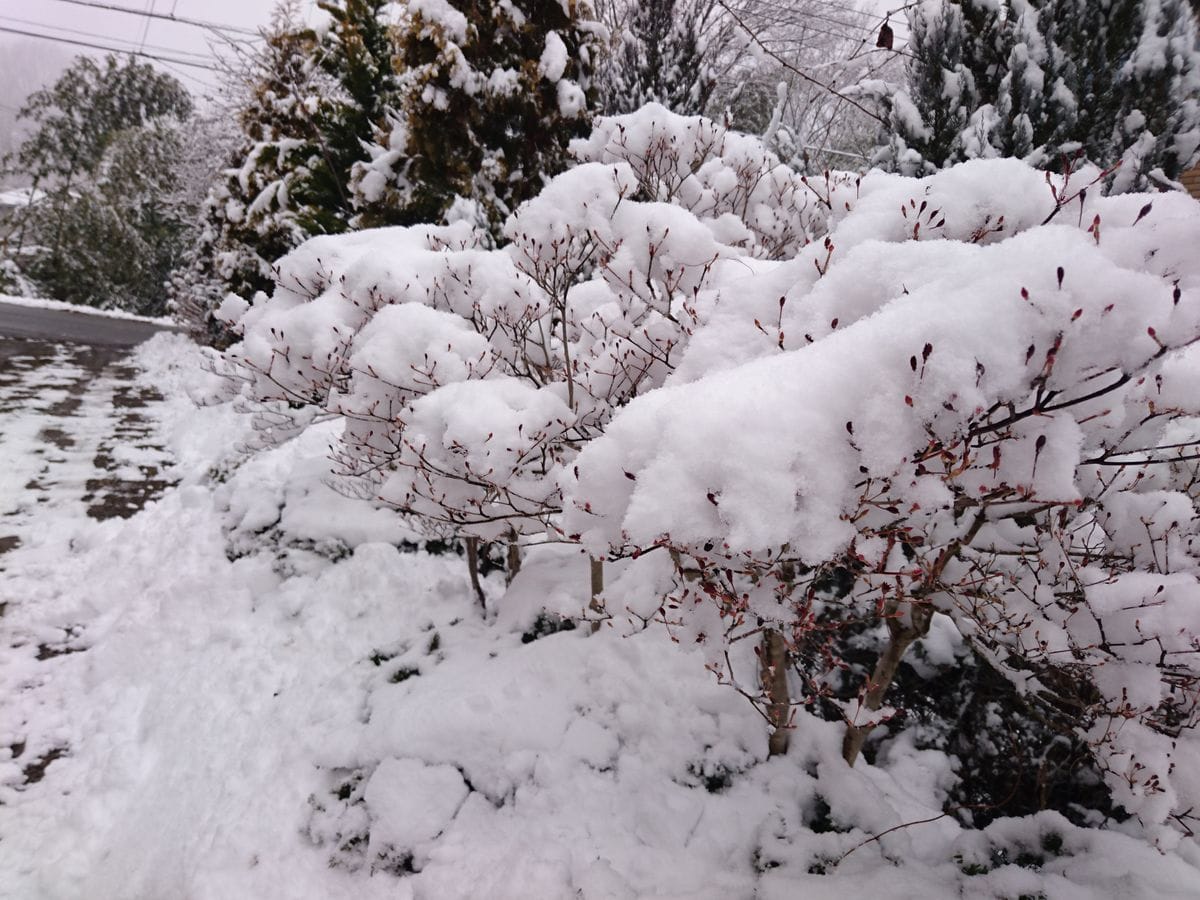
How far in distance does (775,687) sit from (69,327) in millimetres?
20044

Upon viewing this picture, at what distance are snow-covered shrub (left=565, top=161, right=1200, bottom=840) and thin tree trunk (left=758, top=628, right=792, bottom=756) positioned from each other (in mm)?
315

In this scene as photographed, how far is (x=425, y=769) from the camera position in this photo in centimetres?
286

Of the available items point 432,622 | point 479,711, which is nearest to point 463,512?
point 479,711

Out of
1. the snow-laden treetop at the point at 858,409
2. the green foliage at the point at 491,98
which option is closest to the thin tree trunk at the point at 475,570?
the snow-laden treetop at the point at 858,409

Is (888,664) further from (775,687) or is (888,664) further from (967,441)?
(967,441)

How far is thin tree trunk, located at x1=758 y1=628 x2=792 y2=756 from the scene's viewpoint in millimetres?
2336

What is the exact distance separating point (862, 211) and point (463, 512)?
196 centimetres

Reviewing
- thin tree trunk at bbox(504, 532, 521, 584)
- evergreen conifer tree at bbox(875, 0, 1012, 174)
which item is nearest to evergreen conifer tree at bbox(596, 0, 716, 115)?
evergreen conifer tree at bbox(875, 0, 1012, 174)

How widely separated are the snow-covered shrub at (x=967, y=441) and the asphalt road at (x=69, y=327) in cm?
1706

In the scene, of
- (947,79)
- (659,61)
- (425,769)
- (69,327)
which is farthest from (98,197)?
(425,769)

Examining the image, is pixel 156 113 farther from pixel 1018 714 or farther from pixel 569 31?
pixel 1018 714

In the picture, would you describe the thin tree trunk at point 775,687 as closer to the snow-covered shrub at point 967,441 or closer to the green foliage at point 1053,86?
the snow-covered shrub at point 967,441

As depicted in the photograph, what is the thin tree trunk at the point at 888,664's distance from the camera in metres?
2.27

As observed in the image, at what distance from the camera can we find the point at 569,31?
21.8 feet
